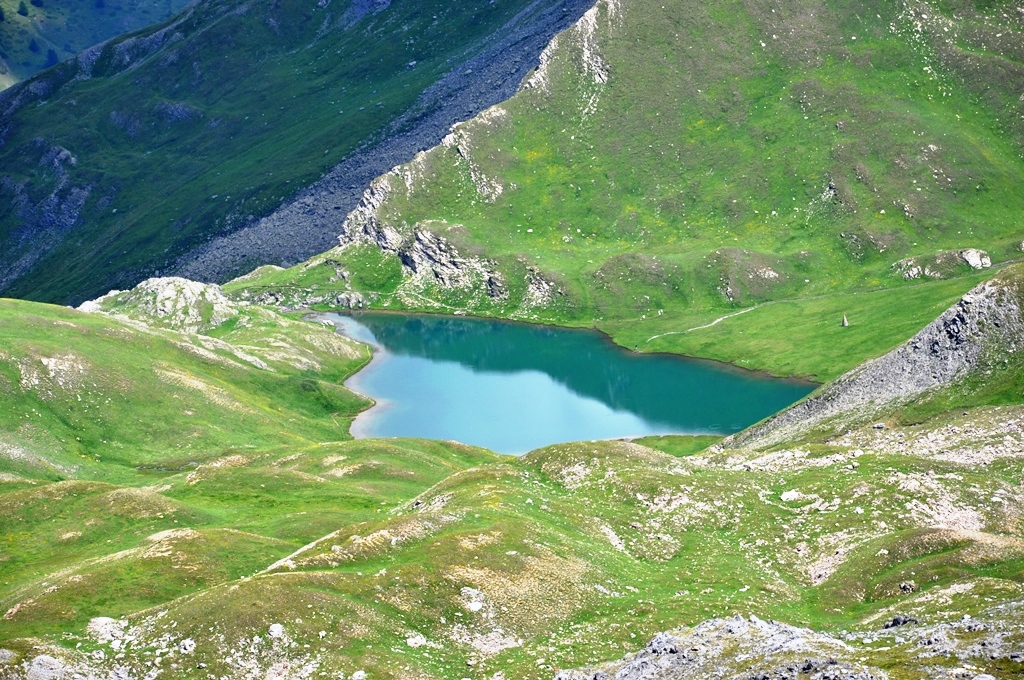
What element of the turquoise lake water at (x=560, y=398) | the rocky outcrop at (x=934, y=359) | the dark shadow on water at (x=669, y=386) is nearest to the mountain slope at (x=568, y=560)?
the rocky outcrop at (x=934, y=359)

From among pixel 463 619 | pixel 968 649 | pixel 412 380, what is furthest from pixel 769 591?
pixel 412 380

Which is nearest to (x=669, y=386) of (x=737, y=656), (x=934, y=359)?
(x=934, y=359)

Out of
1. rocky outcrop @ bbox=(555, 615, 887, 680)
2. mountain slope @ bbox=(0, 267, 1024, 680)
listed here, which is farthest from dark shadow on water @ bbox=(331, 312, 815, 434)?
rocky outcrop @ bbox=(555, 615, 887, 680)

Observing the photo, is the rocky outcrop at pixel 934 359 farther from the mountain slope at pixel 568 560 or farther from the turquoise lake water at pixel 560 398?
the turquoise lake water at pixel 560 398

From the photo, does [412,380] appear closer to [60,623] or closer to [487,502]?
[487,502]

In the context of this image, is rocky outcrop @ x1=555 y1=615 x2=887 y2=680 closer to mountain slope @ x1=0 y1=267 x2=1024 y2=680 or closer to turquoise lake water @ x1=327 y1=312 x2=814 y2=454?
mountain slope @ x1=0 y1=267 x2=1024 y2=680

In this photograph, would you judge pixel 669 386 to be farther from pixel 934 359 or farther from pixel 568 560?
pixel 568 560

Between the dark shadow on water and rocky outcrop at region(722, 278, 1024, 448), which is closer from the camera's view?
rocky outcrop at region(722, 278, 1024, 448)
